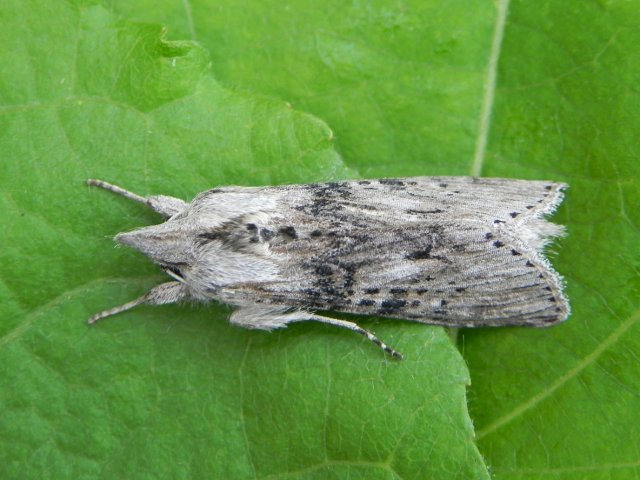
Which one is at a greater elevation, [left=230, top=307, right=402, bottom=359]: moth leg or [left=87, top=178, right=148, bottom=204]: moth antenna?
[left=87, top=178, right=148, bottom=204]: moth antenna

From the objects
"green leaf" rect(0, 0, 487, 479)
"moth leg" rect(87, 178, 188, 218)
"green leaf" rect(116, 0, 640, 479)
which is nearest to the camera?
"green leaf" rect(0, 0, 487, 479)

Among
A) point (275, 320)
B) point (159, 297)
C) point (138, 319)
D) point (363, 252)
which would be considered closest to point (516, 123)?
point (363, 252)

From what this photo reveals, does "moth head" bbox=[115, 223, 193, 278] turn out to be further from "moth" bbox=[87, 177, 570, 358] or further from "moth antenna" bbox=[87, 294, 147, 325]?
"moth antenna" bbox=[87, 294, 147, 325]

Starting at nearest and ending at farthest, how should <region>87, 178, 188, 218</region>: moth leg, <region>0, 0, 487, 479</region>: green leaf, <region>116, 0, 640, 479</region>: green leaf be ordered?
1. <region>0, 0, 487, 479</region>: green leaf
2. <region>116, 0, 640, 479</region>: green leaf
3. <region>87, 178, 188, 218</region>: moth leg

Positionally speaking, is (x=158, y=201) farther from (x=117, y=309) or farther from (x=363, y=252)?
(x=363, y=252)

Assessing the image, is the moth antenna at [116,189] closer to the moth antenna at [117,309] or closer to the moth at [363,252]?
the moth at [363,252]

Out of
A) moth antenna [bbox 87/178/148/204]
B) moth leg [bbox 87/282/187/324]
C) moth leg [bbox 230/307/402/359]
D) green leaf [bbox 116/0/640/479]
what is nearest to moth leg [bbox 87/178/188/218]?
moth antenna [bbox 87/178/148/204]

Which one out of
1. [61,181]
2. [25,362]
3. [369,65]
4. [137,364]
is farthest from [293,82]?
[25,362]
